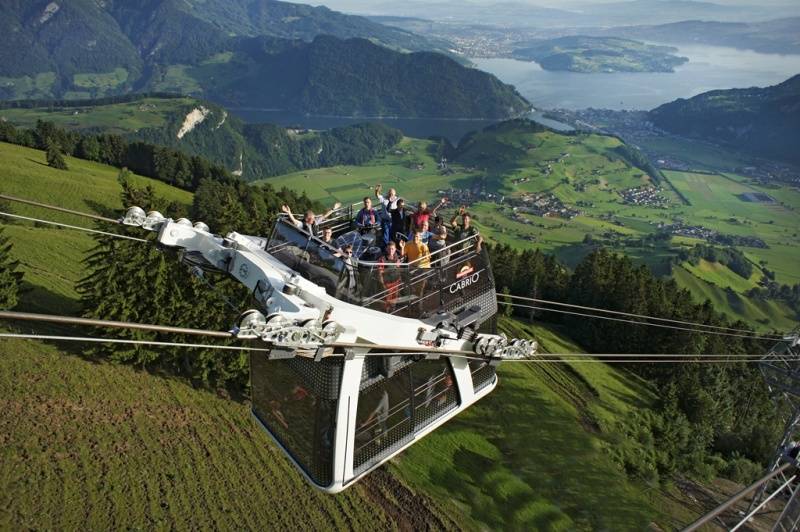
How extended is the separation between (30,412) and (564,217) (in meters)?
168

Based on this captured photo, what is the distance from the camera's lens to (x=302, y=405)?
10.9 m

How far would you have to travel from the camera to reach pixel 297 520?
23828 millimetres

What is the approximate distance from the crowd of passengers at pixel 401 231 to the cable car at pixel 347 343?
13cm

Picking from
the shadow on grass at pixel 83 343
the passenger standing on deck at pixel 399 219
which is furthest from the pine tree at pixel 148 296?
the passenger standing on deck at pixel 399 219

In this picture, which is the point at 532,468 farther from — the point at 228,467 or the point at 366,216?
the point at 366,216

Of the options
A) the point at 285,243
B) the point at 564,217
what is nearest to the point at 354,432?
the point at 285,243

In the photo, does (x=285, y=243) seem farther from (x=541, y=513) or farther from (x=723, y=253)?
(x=723, y=253)

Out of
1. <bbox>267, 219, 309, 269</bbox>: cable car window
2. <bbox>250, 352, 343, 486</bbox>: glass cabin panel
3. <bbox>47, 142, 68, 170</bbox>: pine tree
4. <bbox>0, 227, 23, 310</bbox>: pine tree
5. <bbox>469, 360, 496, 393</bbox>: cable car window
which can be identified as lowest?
<bbox>47, 142, 68, 170</bbox>: pine tree

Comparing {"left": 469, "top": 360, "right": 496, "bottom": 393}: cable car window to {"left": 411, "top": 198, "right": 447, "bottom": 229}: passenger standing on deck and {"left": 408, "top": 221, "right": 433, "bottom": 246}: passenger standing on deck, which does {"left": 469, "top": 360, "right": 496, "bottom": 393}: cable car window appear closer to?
{"left": 408, "top": 221, "right": 433, "bottom": 246}: passenger standing on deck

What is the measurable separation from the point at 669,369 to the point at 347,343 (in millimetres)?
55656

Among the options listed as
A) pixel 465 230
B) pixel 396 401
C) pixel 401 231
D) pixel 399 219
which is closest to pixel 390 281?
pixel 396 401

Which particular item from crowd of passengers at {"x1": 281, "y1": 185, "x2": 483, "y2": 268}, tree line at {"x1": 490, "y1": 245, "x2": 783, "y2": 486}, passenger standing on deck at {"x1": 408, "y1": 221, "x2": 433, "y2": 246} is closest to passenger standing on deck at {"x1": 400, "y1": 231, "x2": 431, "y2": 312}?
crowd of passengers at {"x1": 281, "y1": 185, "x2": 483, "y2": 268}

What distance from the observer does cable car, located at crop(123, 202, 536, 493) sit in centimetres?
1002

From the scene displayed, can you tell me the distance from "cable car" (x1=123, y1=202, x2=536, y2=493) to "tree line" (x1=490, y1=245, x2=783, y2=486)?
25042mm
